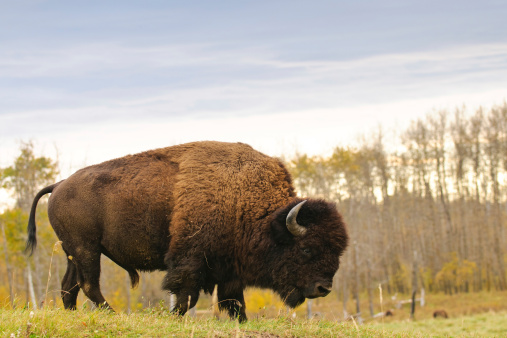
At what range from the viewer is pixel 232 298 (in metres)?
7.66

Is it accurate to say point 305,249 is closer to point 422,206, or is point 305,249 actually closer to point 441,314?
point 441,314

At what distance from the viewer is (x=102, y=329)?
201 inches

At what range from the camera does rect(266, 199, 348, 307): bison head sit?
6895 mm

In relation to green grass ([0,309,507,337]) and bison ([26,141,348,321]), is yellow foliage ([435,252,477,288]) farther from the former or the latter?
green grass ([0,309,507,337])

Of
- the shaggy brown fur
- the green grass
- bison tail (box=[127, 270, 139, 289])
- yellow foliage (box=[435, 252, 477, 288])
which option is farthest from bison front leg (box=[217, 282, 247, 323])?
yellow foliage (box=[435, 252, 477, 288])

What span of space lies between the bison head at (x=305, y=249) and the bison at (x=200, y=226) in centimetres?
2

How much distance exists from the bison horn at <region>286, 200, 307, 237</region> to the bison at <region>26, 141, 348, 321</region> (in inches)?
0.6

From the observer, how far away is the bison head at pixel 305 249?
6.89m

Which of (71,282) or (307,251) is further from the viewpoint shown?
(71,282)

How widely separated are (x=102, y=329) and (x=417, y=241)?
58.1m

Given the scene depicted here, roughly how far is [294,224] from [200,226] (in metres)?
1.39

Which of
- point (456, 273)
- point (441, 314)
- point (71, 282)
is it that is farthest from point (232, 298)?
point (456, 273)

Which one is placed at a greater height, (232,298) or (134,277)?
(134,277)

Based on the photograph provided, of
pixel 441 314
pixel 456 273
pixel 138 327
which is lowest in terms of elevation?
pixel 441 314
